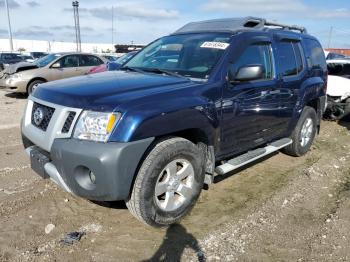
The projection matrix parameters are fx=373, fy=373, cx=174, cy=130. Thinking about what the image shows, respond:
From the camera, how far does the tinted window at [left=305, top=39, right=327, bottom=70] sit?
5.92 m

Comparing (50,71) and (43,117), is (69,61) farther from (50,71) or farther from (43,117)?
(43,117)

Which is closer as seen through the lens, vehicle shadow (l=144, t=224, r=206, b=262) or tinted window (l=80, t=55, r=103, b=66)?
vehicle shadow (l=144, t=224, r=206, b=262)

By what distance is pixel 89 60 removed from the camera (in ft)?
44.3

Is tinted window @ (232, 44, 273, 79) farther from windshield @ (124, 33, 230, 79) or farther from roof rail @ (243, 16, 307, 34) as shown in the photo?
roof rail @ (243, 16, 307, 34)

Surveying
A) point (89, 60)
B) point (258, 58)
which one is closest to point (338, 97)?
point (258, 58)

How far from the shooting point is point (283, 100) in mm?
5062

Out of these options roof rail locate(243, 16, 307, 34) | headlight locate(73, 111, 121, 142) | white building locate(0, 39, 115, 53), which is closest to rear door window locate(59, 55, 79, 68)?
roof rail locate(243, 16, 307, 34)

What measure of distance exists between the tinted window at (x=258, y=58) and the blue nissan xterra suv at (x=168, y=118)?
0.04 feet

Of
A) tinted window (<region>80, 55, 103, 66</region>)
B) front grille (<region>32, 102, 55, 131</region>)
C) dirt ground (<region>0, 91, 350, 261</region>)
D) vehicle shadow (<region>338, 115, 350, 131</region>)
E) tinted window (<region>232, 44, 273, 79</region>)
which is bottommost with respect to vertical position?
vehicle shadow (<region>338, 115, 350, 131</region>)

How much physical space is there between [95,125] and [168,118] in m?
0.65

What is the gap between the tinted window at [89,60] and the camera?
13302mm

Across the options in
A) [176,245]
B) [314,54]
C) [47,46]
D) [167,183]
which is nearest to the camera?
[176,245]

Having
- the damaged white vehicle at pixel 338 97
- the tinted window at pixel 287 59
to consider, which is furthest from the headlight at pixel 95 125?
the damaged white vehicle at pixel 338 97

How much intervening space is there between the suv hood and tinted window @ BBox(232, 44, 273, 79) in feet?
2.70
